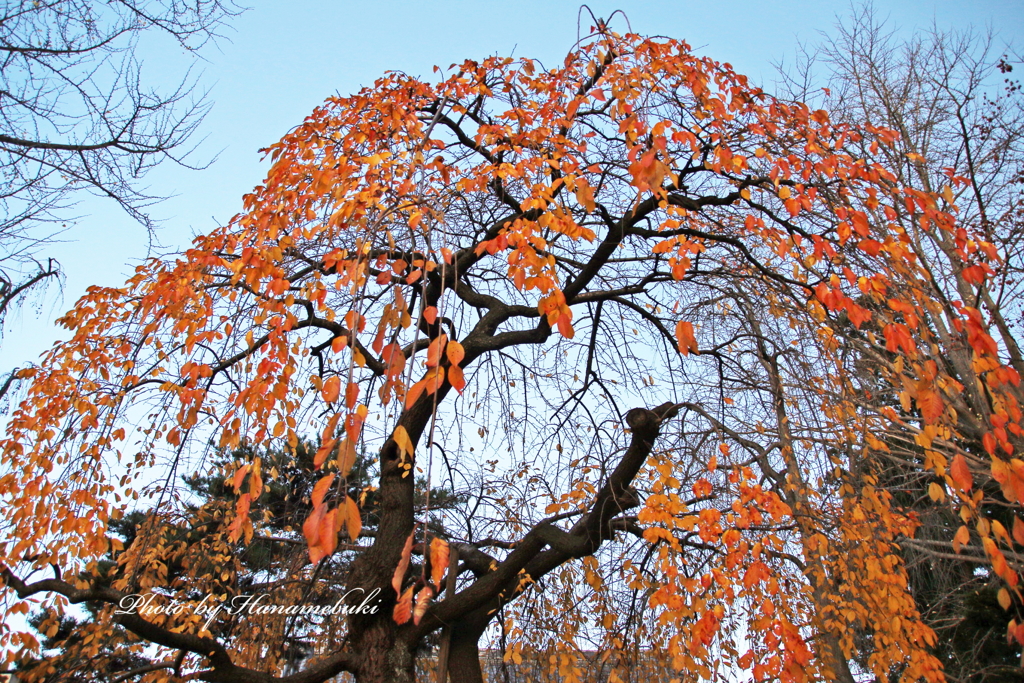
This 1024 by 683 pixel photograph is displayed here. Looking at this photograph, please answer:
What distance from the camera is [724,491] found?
312 cm

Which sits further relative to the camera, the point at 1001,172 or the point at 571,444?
the point at 1001,172

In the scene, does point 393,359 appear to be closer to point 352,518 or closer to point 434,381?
point 434,381

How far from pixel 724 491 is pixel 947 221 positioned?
58.1 inches

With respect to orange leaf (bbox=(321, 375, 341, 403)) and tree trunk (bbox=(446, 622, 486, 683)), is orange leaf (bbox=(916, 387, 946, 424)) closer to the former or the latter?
orange leaf (bbox=(321, 375, 341, 403))

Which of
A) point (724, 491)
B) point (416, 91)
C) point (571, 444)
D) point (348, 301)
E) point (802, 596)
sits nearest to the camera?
point (724, 491)

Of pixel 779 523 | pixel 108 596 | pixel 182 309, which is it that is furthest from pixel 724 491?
pixel 108 596

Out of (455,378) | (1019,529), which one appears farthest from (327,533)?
(1019,529)

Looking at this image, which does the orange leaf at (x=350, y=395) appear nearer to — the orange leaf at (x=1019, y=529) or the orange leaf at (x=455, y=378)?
the orange leaf at (x=455, y=378)

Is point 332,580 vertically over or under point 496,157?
under

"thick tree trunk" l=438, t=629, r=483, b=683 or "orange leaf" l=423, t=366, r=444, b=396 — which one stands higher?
"orange leaf" l=423, t=366, r=444, b=396

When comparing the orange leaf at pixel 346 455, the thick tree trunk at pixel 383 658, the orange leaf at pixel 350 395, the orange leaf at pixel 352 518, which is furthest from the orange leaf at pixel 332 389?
the thick tree trunk at pixel 383 658

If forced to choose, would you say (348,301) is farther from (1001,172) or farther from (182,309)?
(1001,172)

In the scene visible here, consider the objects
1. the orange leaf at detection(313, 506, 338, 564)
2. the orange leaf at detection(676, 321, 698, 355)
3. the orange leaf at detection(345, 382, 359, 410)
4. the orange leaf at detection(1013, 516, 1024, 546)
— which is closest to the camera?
the orange leaf at detection(313, 506, 338, 564)

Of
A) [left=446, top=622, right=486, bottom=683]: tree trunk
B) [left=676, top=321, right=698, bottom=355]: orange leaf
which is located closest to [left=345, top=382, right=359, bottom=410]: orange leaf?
[left=676, top=321, right=698, bottom=355]: orange leaf
